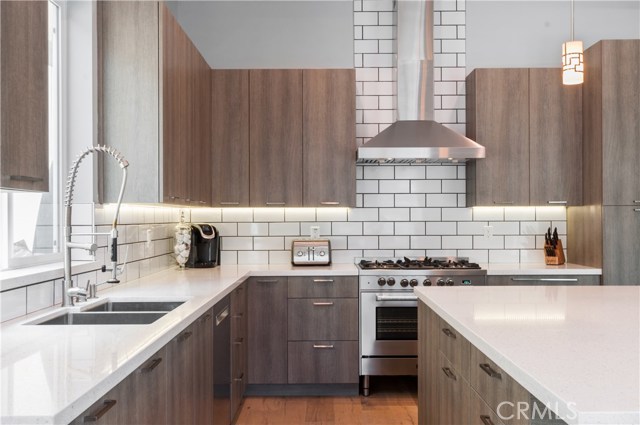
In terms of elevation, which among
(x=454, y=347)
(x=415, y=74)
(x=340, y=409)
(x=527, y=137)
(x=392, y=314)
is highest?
(x=415, y=74)

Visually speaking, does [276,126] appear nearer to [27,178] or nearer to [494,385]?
[27,178]

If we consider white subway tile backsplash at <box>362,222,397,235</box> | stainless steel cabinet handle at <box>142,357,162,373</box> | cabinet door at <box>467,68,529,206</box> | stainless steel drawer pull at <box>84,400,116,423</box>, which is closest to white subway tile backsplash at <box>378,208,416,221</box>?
white subway tile backsplash at <box>362,222,397,235</box>

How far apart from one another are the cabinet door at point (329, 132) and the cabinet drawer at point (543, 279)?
4.10ft

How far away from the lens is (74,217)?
2654mm

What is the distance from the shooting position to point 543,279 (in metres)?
3.79

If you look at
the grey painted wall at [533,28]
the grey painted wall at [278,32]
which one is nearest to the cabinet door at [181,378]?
the grey painted wall at [278,32]

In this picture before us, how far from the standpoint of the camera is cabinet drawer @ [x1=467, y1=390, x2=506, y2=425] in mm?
1552

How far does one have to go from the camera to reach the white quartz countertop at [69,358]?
1061 mm

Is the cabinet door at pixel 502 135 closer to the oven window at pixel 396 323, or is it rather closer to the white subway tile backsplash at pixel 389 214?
the white subway tile backsplash at pixel 389 214

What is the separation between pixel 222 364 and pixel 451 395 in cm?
131

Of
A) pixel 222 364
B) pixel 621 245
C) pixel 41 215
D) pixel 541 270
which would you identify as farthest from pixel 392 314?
pixel 41 215

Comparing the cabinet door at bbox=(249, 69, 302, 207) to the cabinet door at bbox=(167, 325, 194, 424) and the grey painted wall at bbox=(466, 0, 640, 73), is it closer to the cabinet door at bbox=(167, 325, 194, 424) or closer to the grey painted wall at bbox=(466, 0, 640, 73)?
the grey painted wall at bbox=(466, 0, 640, 73)

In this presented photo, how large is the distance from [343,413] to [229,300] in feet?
3.80

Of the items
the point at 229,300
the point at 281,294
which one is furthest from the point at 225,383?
the point at 281,294
